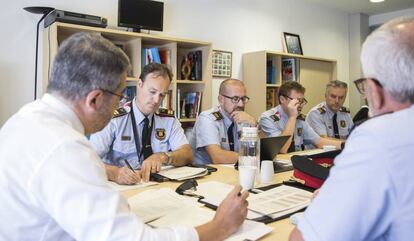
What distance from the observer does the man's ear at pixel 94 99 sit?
37.8 inches

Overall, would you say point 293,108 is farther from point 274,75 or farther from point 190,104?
point 274,75

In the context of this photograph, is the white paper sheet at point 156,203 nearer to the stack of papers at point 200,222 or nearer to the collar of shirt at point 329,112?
the stack of papers at point 200,222

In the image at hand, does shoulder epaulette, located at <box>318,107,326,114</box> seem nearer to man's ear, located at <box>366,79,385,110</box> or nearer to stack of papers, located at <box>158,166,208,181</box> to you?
stack of papers, located at <box>158,166,208,181</box>

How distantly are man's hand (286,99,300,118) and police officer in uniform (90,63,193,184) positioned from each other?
3.76 ft

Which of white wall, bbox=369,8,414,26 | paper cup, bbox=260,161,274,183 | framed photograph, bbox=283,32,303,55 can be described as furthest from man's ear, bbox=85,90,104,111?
white wall, bbox=369,8,414,26

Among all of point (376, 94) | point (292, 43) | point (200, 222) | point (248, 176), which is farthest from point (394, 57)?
point (292, 43)

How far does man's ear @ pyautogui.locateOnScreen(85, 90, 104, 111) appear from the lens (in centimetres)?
96

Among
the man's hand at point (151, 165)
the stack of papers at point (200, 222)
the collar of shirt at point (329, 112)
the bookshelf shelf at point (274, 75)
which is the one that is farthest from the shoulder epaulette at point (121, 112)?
the collar of shirt at point (329, 112)

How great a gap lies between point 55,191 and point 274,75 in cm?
375

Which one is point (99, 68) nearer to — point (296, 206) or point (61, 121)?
point (61, 121)

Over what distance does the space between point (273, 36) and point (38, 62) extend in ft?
9.56

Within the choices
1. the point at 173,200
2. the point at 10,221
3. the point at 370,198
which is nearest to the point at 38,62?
the point at 173,200

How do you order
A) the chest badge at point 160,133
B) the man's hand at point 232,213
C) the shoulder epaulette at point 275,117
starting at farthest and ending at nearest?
1. the shoulder epaulette at point 275,117
2. the chest badge at point 160,133
3. the man's hand at point 232,213

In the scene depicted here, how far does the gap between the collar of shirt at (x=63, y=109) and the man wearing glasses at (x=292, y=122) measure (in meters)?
2.26
